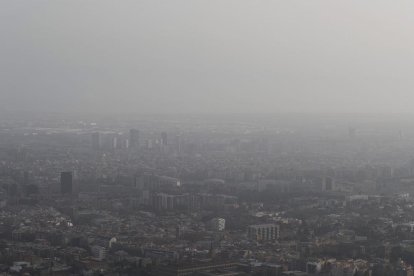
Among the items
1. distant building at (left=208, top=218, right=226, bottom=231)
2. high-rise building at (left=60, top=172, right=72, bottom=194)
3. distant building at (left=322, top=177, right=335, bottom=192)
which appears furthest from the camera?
distant building at (left=322, top=177, right=335, bottom=192)

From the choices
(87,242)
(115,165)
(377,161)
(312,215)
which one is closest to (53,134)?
(115,165)

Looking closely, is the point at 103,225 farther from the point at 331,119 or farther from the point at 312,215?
Answer: the point at 331,119

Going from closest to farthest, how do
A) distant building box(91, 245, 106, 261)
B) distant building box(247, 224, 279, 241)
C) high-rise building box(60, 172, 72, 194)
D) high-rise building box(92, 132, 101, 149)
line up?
1. distant building box(91, 245, 106, 261)
2. distant building box(247, 224, 279, 241)
3. high-rise building box(60, 172, 72, 194)
4. high-rise building box(92, 132, 101, 149)

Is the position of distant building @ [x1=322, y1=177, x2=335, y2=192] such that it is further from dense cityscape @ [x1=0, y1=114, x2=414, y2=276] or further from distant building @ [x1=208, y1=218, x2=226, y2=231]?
distant building @ [x1=208, y1=218, x2=226, y2=231]

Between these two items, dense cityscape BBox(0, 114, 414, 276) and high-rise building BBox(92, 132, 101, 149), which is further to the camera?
high-rise building BBox(92, 132, 101, 149)

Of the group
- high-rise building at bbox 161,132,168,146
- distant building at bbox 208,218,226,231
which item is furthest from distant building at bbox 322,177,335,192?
high-rise building at bbox 161,132,168,146

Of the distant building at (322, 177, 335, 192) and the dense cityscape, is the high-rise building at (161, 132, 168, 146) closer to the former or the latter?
the dense cityscape

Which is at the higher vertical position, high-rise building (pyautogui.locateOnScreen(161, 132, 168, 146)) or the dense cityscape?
high-rise building (pyautogui.locateOnScreen(161, 132, 168, 146))
